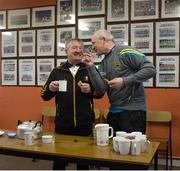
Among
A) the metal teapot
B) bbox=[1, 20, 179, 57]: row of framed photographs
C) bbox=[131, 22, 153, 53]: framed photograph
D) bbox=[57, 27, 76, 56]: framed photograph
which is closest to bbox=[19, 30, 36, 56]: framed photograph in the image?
bbox=[1, 20, 179, 57]: row of framed photographs

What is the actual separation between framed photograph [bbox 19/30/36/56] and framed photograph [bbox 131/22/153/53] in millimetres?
1583

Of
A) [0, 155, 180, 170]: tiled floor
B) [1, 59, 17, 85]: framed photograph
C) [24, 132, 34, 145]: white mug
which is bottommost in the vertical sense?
[0, 155, 180, 170]: tiled floor

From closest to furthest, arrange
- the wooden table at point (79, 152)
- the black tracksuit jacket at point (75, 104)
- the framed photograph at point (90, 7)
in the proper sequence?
the wooden table at point (79, 152) → the black tracksuit jacket at point (75, 104) → the framed photograph at point (90, 7)

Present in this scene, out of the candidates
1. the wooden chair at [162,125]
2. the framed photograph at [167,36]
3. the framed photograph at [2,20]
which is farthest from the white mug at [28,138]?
the framed photograph at [2,20]

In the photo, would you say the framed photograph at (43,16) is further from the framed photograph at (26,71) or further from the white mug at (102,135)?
the white mug at (102,135)

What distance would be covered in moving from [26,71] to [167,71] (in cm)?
218

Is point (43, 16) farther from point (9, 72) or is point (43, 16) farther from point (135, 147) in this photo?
point (135, 147)

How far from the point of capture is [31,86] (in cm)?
478

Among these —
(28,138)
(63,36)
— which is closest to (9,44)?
(63,36)

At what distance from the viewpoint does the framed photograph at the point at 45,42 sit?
15.2ft

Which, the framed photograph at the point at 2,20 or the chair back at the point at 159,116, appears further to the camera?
the framed photograph at the point at 2,20

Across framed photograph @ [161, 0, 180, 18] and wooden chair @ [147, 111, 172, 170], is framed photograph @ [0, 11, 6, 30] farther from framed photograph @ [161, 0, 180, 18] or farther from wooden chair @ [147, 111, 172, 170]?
wooden chair @ [147, 111, 172, 170]

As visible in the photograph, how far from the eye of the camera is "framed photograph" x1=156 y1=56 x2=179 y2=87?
401 centimetres

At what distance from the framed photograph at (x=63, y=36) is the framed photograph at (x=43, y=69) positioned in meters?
0.22
